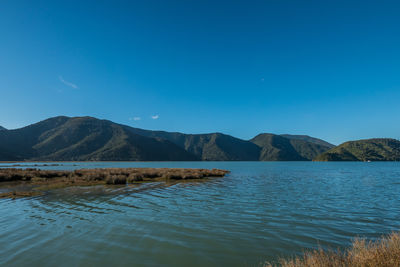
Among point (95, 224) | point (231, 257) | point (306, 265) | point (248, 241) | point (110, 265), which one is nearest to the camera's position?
point (306, 265)

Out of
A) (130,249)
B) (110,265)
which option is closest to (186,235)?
(130,249)

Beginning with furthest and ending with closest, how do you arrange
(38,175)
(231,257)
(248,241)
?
(38,175) < (248,241) < (231,257)

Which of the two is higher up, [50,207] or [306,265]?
[306,265]

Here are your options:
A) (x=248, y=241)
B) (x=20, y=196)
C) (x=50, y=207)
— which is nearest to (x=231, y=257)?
(x=248, y=241)

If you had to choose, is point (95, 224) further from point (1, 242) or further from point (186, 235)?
point (186, 235)

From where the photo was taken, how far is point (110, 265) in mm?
6316

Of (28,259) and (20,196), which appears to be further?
(20,196)

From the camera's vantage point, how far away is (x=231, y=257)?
22.7 ft

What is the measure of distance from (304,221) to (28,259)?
11.9 meters

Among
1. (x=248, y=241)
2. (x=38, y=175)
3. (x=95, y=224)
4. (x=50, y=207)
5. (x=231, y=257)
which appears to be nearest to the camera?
(x=231, y=257)

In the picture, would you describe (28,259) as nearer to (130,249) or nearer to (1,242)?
(1,242)

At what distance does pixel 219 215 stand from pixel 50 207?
1148 centimetres

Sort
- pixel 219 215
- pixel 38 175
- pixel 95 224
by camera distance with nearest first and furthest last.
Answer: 1. pixel 95 224
2. pixel 219 215
3. pixel 38 175

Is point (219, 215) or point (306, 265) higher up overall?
point (306, 265)
